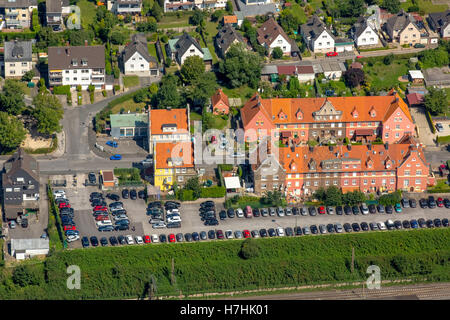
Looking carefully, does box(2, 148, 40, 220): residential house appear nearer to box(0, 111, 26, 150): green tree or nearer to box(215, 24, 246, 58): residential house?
box(0, 111, 26, 150): green tree

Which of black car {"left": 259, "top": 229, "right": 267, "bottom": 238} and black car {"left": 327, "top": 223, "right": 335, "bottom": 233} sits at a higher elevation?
black car {"left": 327, "top": 223, "right": 335, "bottom": 233}

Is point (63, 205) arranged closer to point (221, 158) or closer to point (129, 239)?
point (129, 239)

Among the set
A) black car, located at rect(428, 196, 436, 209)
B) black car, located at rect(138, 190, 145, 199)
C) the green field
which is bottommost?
the green field

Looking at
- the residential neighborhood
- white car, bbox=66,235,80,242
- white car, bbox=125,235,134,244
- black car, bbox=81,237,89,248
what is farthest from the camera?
white car, bbox=125,235,134,244

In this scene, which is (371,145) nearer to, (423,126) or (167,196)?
(423,126)

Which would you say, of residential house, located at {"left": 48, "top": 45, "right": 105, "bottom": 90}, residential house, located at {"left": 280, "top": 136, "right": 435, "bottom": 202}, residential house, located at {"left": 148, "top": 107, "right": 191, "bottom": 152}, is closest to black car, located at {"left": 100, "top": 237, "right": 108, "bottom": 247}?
residential house, located at {"left": 148, "top": 107, "right": 191, "bottom": 152}

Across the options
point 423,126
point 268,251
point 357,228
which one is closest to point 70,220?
point 268,251
